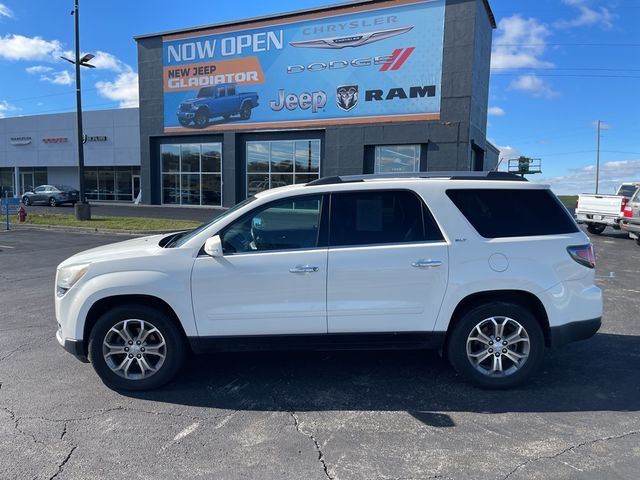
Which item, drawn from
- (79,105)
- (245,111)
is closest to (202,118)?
(245,111)

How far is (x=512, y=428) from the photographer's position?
338 cm

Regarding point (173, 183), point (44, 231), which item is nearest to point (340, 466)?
point (44, 231)

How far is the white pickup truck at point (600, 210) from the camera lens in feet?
52.7

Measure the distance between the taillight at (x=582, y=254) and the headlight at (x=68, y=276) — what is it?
13.9 ft

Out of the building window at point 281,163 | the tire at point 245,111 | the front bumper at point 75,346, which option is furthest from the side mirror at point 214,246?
the tire at point 245,111

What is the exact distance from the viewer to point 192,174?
98.4 ft

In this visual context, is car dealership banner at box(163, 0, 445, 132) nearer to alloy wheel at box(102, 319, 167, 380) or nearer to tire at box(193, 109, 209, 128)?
tire at box(193, 109, 209, 128)

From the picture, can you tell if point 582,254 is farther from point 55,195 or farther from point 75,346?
point 55,195

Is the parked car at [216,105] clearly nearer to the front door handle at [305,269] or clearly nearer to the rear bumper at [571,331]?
the front door handle at [305,269]

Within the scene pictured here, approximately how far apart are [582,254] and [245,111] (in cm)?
2606

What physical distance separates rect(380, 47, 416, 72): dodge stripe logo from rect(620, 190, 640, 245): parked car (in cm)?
1325

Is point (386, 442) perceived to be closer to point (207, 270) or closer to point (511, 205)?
point (207, 270)

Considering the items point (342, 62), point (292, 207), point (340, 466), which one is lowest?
point (340, 466)

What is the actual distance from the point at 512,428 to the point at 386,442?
0.99 m
